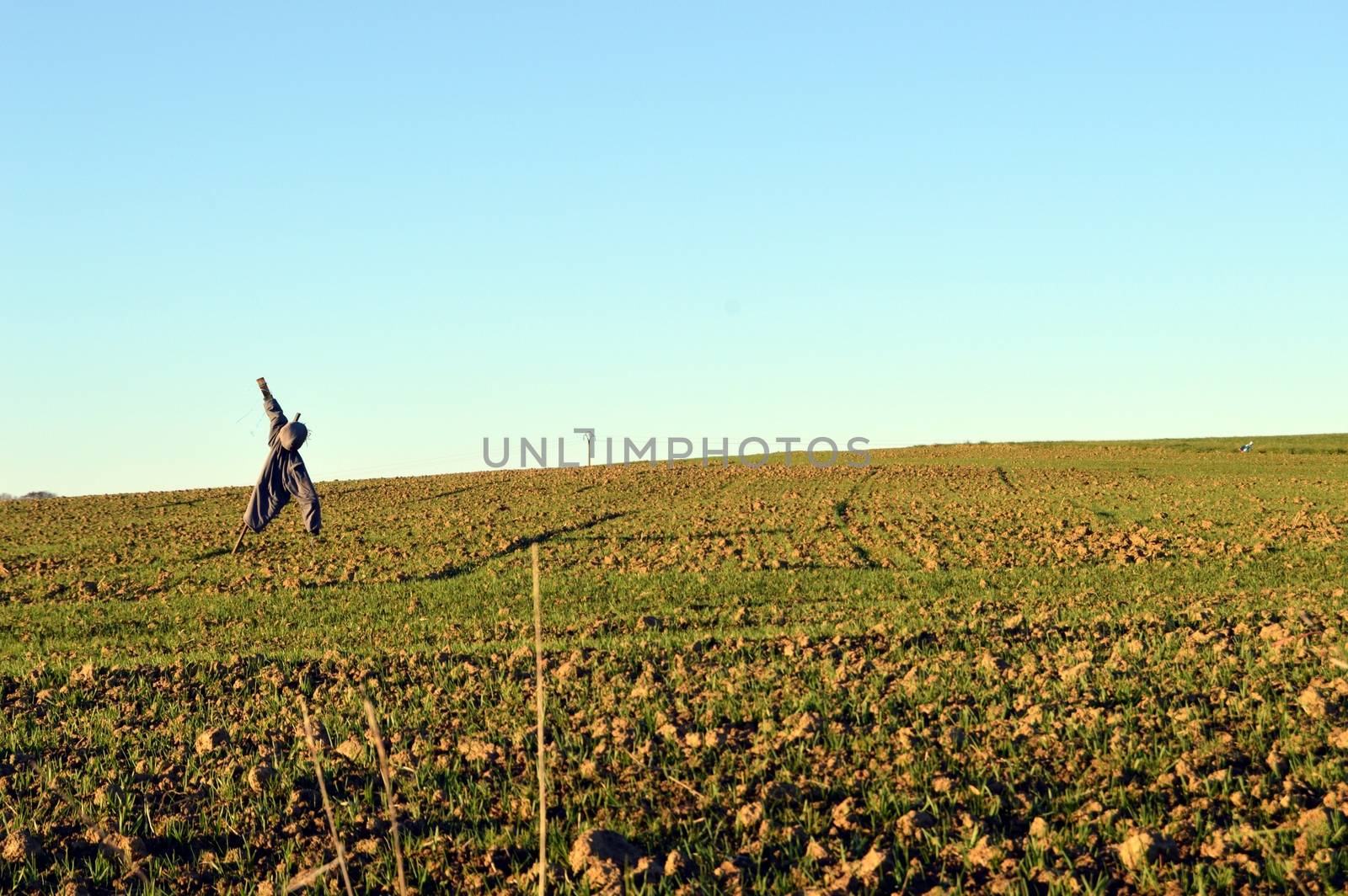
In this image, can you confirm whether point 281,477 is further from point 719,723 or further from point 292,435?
point 719,723

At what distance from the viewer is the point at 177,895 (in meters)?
6.24

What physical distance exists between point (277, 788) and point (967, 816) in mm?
4560

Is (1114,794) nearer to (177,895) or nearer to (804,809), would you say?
(804,809)

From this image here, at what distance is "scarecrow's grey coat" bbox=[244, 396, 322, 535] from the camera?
2392 cm

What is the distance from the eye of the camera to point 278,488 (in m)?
24.5

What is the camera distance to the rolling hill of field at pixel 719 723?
620 cm

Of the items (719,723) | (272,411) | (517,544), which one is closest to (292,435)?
(272,411)

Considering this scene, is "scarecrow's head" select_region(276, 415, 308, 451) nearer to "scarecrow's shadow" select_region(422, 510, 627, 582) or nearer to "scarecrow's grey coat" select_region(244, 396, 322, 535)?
"scarecrow's grey coat" select_region(244, 396, 322, 535)

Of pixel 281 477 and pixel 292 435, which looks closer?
pixel 292 435

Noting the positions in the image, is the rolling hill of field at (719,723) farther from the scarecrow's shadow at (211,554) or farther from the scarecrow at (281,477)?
the scarecrow's shadow at (211,554)

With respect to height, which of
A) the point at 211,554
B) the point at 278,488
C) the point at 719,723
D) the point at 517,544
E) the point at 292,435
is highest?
the point at 292,435

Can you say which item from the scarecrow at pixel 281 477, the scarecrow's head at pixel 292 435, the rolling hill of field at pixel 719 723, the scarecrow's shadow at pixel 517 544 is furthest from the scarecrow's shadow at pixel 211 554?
the scarecrow's shadow at pixel 517 544

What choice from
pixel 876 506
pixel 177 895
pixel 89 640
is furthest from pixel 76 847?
pixel 876 506

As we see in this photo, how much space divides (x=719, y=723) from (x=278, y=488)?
1836 centimetres
